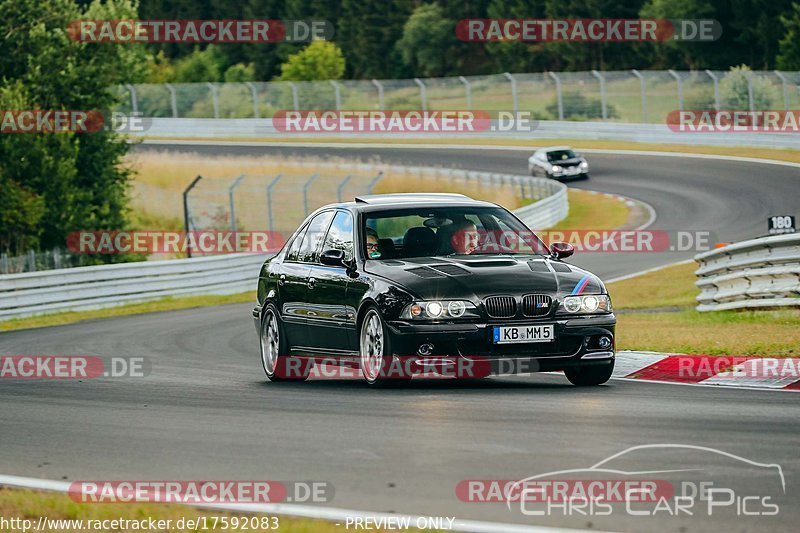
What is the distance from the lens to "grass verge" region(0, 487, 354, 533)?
5.79 meters

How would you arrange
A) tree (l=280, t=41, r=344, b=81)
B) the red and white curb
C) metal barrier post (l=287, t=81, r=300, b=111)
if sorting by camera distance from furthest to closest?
tree (l=280, t=41, r=344, b=81) < metal barrier post (l=287, t=81, r=300, b=111) < the red and white curb

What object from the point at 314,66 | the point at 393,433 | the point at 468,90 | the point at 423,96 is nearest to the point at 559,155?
the point at 468,90

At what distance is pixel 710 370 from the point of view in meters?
11.4

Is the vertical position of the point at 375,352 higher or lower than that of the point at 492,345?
lower

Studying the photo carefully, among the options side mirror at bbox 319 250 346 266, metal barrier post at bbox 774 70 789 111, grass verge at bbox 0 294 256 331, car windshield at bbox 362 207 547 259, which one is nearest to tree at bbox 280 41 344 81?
metal barrier post at bbox 774 70 789 111

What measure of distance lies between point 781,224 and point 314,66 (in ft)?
238

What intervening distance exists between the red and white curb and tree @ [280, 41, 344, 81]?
76260mm

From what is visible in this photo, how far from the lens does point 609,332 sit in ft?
35.0

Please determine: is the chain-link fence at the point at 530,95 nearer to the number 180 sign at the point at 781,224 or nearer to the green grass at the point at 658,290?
the green grass at the point at 658,290

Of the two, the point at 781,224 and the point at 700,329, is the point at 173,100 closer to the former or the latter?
the point at 781,224

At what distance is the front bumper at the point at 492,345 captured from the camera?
405 inches

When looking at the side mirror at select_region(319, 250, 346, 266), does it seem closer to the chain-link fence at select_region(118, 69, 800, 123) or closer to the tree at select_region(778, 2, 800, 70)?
the chain-link fence at select_region(118, 69, 800, 123)

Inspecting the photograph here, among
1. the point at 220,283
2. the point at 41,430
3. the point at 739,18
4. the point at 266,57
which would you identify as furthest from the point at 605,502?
the point at 266,57

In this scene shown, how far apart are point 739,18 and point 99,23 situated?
50.0 metres
